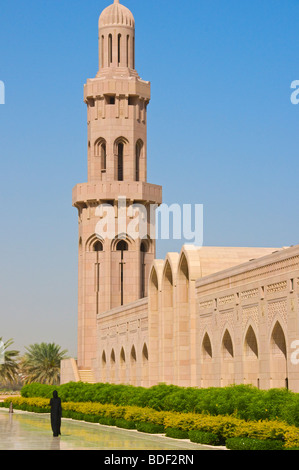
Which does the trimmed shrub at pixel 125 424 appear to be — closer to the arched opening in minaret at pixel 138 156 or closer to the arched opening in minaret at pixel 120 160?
the arched opening in minaret at pixel 138 156

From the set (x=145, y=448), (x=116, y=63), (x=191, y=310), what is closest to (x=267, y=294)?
(x=191, y=310)

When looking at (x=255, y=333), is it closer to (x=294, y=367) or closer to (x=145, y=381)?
(x=294, y=367)

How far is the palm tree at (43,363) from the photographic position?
84188 mm

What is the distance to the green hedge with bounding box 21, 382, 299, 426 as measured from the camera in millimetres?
21614

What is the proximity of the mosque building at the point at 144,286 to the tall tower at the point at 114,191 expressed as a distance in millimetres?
85

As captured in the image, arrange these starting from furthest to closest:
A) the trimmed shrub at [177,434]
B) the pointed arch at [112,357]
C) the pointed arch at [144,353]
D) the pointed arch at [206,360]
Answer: the pointed arch at [112,357] < the pointed arch at [144,353] < the pointed arch at [206,360] < the trimmed shrub at [177,434]

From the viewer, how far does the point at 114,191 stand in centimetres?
6981

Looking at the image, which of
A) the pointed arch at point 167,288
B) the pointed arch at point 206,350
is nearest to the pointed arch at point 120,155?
the pointed arch at point 167,288

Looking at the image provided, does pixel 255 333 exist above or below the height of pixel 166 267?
below

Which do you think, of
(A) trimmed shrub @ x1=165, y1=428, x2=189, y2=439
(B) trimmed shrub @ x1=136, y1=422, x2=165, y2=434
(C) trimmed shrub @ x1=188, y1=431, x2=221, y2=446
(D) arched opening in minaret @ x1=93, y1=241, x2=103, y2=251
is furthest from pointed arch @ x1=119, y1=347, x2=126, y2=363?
(C) trimmed shrub @ x1=188, y1=431, x2=221, y2=446

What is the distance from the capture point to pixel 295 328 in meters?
30.8

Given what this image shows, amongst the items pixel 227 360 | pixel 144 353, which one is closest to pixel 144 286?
pixel 144 353

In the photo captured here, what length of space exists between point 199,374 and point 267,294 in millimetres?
9614
